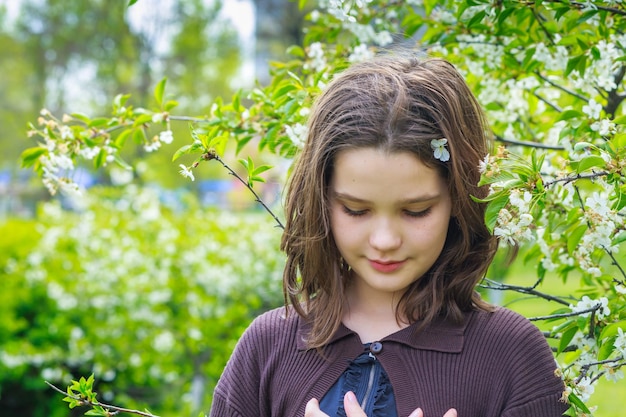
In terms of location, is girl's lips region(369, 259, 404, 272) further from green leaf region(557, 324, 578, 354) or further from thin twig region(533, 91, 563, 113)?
thin twig region(533, 91, 563, 113)

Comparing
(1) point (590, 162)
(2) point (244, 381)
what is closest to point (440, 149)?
(1) point (590, 162)

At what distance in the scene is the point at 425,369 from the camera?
59.0 inches

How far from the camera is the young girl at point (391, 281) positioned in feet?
4.75

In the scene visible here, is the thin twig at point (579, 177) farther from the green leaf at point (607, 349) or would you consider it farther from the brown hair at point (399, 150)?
the green leaf at point (607, 349)

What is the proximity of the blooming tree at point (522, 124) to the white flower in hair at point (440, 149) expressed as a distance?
120 mm

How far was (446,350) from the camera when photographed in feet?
4.94

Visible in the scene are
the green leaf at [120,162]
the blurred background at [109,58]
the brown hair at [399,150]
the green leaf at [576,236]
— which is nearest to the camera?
the brown hair at [399,150]

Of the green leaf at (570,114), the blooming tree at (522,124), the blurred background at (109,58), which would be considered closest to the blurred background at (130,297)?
the blooming tree at (522,124)

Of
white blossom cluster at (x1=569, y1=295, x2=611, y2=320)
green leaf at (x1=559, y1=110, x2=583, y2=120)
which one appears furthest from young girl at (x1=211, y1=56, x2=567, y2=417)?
green leaf at (x1=559, y1=110, x2=583, y2=120)

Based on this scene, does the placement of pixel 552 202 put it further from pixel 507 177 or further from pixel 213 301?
pixel 213 301

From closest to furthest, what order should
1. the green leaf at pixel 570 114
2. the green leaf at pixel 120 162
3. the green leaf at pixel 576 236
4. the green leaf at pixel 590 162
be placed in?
the green leaf at pixel 590 162
the green leaf at pixel 576 236
the green leaf at pixel 570 114
the green leaf at pixel 120 162

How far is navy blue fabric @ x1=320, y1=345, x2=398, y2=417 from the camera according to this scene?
1475mm

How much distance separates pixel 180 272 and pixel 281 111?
128 inches

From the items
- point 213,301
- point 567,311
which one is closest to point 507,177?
point 567,311
